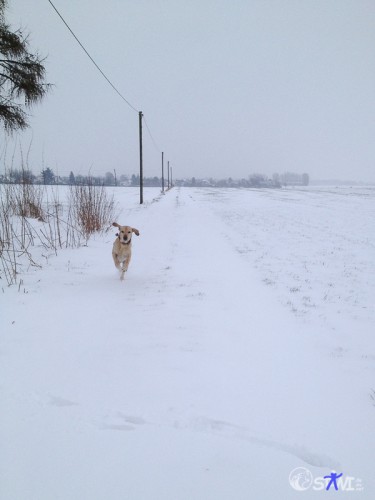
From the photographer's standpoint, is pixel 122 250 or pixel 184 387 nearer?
pixel 184 387

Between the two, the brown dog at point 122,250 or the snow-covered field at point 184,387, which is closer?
the snow-covered field at point 184,387

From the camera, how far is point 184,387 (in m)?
2.47

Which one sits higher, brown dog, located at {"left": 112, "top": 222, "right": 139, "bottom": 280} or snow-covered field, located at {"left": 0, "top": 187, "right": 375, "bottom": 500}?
brown dog, located at {"left": 112, "top": 222, "right": 139, "bottom": 280}

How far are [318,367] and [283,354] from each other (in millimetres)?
355

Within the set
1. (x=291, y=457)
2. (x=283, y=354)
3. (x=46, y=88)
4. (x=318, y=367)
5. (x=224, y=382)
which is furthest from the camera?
(x=46, y=88)

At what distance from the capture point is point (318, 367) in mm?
2918

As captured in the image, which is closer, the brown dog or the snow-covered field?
the snow-covered field

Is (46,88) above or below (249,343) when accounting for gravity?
above

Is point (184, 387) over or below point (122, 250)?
below

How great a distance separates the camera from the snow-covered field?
1729mm

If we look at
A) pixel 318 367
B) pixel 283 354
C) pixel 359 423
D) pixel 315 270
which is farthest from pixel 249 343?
pixel 315 270

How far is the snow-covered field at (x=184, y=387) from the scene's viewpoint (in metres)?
1.73

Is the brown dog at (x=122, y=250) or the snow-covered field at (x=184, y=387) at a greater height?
the brown dog at (x=122, y=250)

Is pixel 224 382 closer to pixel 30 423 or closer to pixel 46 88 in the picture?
pixel 30 423
